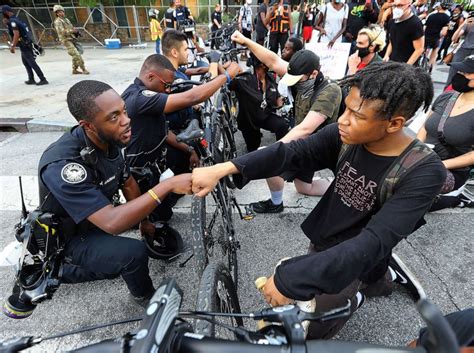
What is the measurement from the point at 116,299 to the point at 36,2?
20962 millimetres

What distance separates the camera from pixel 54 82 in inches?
350

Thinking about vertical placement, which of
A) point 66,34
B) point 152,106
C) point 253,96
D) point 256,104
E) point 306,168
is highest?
point 152,106

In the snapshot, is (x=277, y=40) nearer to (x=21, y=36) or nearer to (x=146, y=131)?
(x=21, y=36)

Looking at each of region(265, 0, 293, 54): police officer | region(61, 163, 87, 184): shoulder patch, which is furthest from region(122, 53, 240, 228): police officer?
region(265, 0, 293, 54): police officer

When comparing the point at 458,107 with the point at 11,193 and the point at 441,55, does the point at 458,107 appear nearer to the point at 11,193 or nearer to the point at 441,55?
the point at 11,193

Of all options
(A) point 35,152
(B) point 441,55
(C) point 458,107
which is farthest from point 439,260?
(B) point 441,55

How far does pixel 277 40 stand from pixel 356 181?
828 cm

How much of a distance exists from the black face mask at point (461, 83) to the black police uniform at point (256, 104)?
200 cm

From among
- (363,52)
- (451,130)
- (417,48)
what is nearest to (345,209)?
(451,130)

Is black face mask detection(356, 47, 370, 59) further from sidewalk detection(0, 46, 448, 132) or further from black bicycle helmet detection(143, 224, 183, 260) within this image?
sidewalk detection(0, 46, 448, 132)

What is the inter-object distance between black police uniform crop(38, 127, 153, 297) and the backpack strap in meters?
1.57

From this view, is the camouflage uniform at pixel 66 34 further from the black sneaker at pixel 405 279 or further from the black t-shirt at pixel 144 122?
the black sneaker at pixel 405 279

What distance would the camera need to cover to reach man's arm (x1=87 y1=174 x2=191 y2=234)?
6.04ft

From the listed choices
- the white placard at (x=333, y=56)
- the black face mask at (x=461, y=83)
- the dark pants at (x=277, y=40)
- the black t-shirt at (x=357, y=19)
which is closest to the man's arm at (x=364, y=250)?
the black face mask at (x=461, y=83)
